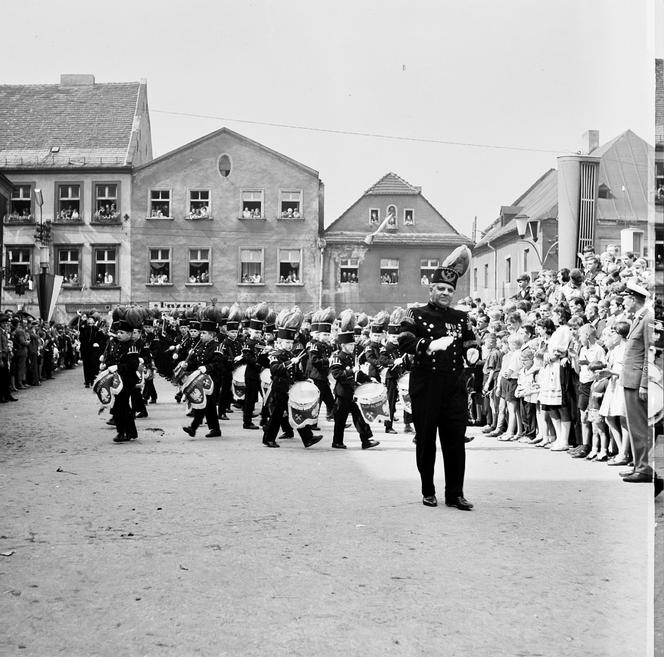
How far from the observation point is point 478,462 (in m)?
8.25

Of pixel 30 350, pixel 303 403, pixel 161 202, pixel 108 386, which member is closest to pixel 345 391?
pixel 303 403

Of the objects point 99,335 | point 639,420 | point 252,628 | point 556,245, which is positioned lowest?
point 252,628

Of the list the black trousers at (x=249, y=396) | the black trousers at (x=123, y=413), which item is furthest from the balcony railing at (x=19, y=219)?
the black trousers at (x=249, y=396)

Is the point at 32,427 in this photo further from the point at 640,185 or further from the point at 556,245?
the point at 640,185

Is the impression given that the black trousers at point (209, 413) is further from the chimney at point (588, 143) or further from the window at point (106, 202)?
the chimney at point (588, 143)

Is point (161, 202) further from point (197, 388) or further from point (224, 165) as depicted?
point (197, 388)

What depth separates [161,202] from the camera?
5.57 metres

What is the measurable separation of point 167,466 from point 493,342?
444 cm

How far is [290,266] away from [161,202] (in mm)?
789

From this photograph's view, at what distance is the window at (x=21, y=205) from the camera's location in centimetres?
549

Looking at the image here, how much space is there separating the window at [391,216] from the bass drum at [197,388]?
5017mm

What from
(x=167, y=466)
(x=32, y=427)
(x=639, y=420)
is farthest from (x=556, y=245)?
(x=32, y=427)

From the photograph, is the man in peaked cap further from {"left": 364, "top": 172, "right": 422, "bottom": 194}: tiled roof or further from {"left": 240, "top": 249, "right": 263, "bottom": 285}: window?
{"left": 240, "top": 249, "right": 263, "bottom": 285}: window

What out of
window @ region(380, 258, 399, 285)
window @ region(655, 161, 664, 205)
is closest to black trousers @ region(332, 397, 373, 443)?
window @ region(380, 258, 399, 285)
